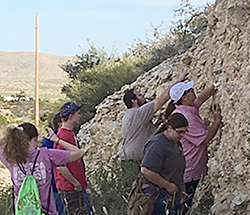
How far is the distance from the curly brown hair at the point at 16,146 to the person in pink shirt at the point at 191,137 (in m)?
1.66

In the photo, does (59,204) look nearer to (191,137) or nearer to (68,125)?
(68,125)

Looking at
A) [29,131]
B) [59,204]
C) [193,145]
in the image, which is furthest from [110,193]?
[29,131]

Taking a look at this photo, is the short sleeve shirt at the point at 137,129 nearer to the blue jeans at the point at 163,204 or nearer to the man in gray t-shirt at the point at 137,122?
the man in gray t-shirt at the point at 137,122

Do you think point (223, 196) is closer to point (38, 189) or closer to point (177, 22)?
point (38, 189)

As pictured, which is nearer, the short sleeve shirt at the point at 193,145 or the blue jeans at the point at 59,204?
the blue jeans at the point at 59,204

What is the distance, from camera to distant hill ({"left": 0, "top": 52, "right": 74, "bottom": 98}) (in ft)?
258

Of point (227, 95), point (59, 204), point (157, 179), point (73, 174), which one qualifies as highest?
point (227, 95)

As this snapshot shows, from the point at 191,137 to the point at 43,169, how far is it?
1.70 meters

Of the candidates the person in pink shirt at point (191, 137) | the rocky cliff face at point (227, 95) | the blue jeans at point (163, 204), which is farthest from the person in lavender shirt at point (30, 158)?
the rocky cliff face at point (227, 95)

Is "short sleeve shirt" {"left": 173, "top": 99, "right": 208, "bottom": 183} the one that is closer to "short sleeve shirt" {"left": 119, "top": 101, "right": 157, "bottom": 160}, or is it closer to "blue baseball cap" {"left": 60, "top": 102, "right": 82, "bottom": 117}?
"short sleeve shirt" {"left": 119, "top": 101, "right": 157, "bottom": 160}

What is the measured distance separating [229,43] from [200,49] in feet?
5.31

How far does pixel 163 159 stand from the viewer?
5.60 metres

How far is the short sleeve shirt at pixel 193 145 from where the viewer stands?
6.61 m

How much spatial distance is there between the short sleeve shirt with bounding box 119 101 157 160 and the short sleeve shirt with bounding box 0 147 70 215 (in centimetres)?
142
